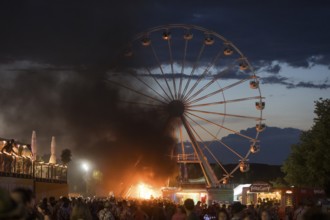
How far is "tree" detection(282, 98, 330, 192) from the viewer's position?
69938 millimetres

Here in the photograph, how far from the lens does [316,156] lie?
71.1 m

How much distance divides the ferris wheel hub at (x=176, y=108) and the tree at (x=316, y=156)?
15.7m

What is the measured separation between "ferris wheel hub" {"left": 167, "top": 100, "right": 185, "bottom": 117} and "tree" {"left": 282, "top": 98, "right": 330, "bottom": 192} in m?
15.7

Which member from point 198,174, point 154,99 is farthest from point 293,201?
point 198,174

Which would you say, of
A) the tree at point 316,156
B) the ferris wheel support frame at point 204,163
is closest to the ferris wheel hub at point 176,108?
the ferris wheel support frame at point 204,163

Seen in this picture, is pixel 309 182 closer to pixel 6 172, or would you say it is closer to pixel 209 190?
pixel 209 190

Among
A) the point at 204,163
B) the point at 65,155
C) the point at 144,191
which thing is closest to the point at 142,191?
the point at 144,191

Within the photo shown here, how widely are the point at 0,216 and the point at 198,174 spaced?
163 meters

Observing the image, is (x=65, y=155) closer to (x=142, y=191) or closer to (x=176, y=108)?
(x=142, y=191)

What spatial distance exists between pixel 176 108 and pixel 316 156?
16.6 m

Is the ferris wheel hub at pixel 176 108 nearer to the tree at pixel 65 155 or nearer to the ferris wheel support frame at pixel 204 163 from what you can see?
the ferris wheel support frame at pixel 204 163

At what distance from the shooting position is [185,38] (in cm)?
6488

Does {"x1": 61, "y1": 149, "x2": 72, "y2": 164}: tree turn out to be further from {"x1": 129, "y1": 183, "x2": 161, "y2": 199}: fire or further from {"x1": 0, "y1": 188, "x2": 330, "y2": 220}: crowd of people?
{"x1": 0, "y1": 188, "x2": 330, "y2": 220}: crowd of people

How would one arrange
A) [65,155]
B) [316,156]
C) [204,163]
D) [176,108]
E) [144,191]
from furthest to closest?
1. [144,191]
2. [65,155]
3. [316,156]
4. [204,163]
5. [176,108]
